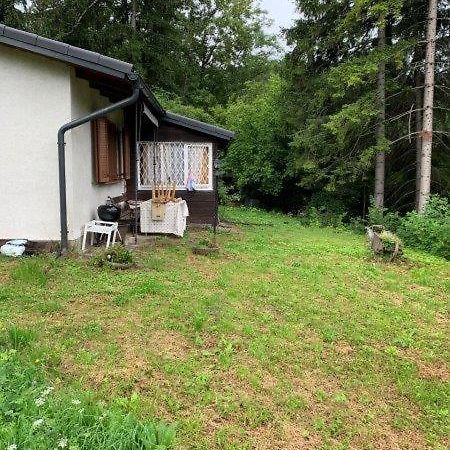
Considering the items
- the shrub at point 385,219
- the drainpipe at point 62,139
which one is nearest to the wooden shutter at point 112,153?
the drainpipe at point 62,139

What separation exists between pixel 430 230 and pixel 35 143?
8136mm

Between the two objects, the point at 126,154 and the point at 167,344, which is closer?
the point at 167,344

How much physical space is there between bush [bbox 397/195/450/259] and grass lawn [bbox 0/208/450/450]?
3.10m

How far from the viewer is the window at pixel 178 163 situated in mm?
9680

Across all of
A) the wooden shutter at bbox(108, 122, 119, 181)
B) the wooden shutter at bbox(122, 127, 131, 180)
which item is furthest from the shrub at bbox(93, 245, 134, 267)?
the wooden shutter at bbox(122, 127, 131, 180)

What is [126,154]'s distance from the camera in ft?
30.8

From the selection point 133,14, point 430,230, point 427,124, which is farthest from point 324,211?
point 133,14

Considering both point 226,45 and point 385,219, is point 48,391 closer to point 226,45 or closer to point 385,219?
point 385,219

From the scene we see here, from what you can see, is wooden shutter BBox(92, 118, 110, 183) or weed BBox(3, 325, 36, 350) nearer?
weed BBox(3, 325, 36, 350)

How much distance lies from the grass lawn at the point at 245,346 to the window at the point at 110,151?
6.94 ft

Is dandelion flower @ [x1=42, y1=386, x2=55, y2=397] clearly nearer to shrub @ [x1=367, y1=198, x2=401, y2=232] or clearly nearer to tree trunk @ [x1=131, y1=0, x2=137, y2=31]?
shrub @ [x1=367, y1=198, x2=401, y2=232]

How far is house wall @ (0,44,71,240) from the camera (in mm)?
5766

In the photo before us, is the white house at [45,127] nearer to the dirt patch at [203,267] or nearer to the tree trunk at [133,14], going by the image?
the dirt patch at [203,267]

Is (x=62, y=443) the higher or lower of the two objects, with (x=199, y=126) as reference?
lower
